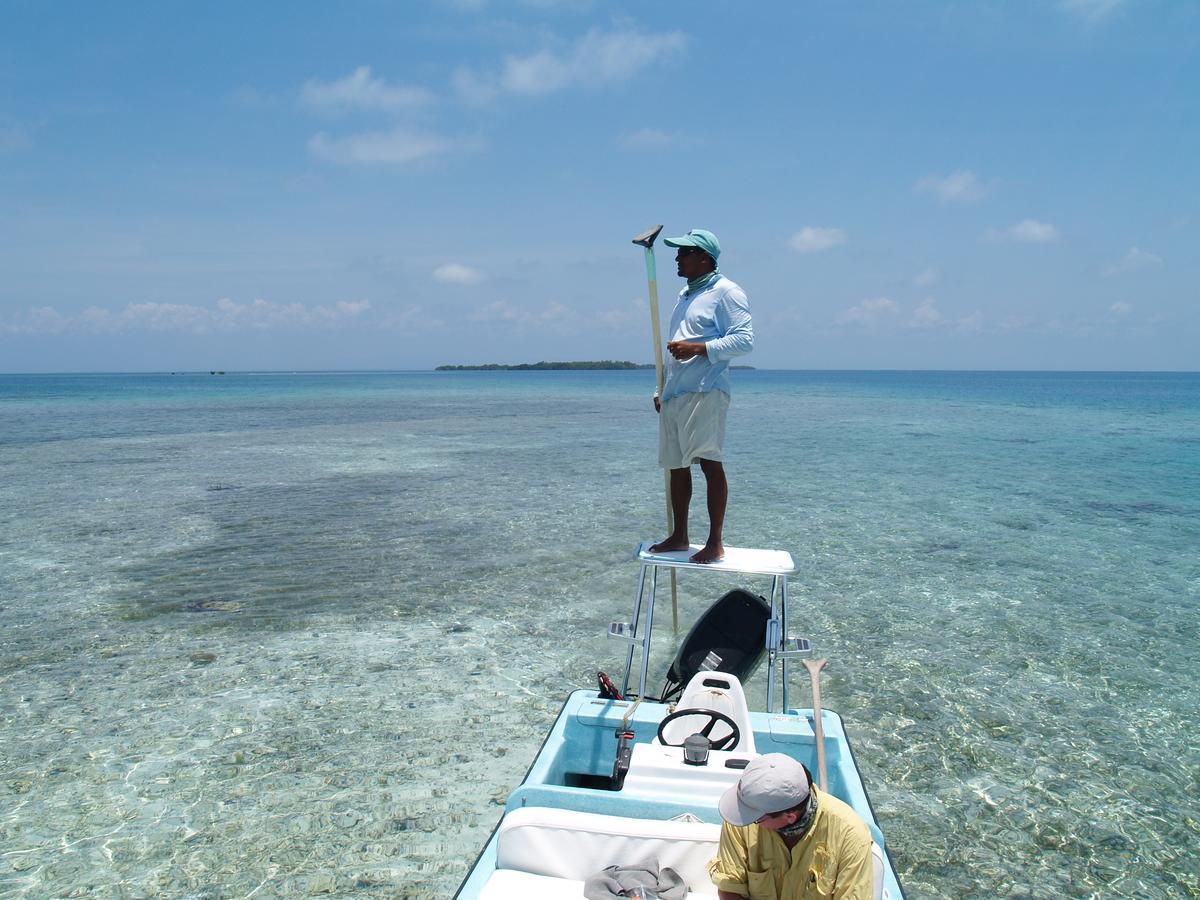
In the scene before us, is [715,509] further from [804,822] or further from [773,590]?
[804,822]

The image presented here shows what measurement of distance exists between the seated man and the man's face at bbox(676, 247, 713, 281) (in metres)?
3.70

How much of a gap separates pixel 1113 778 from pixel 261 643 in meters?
7.68

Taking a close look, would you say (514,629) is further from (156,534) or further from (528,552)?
(156,534)

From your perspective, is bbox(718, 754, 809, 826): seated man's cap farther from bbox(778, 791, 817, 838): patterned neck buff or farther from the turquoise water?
the turquoise water

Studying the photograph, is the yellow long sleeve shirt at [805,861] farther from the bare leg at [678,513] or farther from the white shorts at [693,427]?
the white shorts at [693,427]

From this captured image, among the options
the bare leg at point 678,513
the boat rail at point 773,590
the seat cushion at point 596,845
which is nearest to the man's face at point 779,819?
the seat cushion at point 596,845

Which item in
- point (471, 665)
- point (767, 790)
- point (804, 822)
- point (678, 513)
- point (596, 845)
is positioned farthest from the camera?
point (471, 665)

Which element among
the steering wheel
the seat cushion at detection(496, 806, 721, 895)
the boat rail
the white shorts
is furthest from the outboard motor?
the seat cushion at detection(496, 806, 721, 895)

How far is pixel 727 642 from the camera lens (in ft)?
20.6

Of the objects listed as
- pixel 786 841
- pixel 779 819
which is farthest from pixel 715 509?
pixel 779 819

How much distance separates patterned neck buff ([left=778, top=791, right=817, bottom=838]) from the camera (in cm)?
294

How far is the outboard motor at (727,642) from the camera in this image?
615 centimetres

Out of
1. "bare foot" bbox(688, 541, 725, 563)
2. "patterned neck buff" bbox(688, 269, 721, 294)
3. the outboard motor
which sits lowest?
the outboard motor

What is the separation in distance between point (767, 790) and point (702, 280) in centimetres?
380
